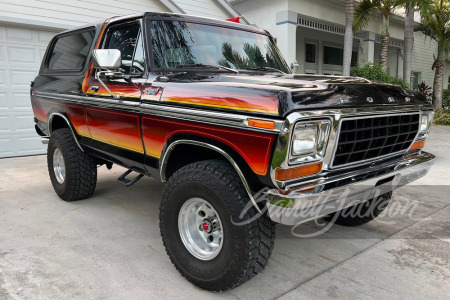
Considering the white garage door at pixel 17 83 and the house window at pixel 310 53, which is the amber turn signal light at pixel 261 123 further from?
the house window at pixel 310 53

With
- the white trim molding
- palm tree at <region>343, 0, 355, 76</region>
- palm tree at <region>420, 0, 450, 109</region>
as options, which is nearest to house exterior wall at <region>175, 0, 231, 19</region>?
the white trim molding

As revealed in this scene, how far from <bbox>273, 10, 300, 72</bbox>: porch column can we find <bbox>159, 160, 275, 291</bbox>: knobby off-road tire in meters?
9.20

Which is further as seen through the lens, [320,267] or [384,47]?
[384,47]

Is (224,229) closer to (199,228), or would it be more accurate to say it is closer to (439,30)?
(199,228)

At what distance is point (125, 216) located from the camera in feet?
13.6

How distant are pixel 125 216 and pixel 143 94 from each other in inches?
64.3

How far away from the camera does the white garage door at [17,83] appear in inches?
293

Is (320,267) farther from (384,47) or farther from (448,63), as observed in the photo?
(448,63)

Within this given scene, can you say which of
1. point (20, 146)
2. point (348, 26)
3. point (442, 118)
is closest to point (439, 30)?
point (442, 118)

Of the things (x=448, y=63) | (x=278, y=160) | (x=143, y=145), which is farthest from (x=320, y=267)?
(x=448, y=63)

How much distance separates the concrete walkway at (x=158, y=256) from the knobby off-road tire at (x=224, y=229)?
0.17 metres

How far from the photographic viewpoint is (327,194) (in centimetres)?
229

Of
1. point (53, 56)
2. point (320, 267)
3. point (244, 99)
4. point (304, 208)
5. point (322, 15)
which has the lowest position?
point (320, 267)

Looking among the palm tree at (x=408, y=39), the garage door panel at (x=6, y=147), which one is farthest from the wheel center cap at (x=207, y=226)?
the palm tree at (x=408, y=39)
